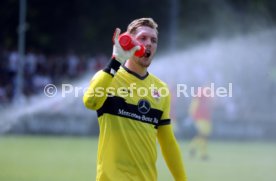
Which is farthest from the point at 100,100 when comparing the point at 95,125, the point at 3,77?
the point at 3,77

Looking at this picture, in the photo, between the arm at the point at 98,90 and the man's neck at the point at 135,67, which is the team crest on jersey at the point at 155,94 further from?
the arm at the point at 98,90

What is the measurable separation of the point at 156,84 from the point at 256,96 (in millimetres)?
22420

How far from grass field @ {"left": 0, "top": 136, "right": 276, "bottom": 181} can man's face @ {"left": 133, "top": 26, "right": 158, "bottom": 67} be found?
727cm

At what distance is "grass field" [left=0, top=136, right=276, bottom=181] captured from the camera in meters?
14.1

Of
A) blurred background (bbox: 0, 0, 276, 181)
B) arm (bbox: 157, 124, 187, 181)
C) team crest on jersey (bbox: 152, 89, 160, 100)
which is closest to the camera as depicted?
team crest on jersey (bbox: 152, 89, 160, 100)

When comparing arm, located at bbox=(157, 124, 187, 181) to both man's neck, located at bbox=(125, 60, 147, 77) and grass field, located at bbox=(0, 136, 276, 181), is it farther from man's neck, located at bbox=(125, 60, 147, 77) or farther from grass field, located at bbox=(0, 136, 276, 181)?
grass field, located at bbox=(0, 136, 276, 181)

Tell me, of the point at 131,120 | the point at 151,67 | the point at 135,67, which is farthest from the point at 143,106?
the point at 151,67

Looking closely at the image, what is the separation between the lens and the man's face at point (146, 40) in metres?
5.98

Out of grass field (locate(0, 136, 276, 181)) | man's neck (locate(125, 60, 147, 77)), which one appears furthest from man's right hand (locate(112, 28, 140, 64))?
grass field (locate(0, 136, 276, 181))

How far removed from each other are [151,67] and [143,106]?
20060mm

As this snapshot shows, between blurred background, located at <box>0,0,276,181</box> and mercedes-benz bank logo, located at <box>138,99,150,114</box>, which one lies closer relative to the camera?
mercedes-benz bank logo, located at <box>138,99,150,114</box>

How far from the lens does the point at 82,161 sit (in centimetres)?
1677

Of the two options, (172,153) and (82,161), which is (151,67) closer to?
(82,161)

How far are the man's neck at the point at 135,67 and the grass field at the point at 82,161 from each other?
23.4 ft
